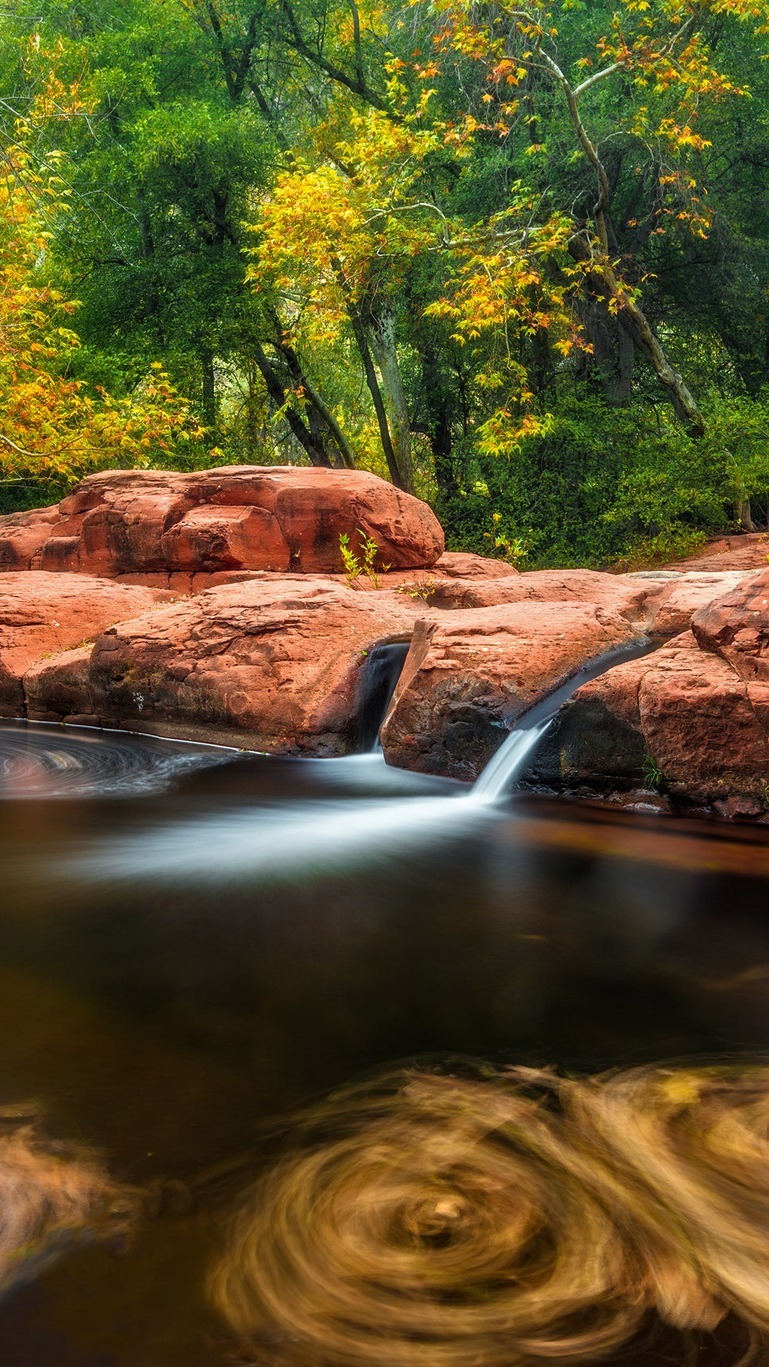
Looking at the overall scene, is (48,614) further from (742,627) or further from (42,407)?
(742,627)

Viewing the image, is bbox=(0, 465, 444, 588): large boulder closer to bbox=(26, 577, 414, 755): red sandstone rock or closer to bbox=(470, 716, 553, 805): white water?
bbox=(26, 577, 414, 755): red sandstone rock

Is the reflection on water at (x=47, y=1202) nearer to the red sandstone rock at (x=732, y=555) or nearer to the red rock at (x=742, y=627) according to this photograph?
the red rock at (x=742, y=627)

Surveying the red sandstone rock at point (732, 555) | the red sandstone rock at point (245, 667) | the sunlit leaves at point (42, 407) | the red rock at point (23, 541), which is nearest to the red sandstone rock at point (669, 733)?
the red sandstone rock at point (245, 667)

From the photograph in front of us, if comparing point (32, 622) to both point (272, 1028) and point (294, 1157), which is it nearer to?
point (272, 1028)

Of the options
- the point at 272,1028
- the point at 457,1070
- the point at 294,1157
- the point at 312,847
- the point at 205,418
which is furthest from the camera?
the point at 205,418

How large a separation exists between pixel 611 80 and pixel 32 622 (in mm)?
14136

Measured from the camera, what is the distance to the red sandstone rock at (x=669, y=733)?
18.9 feet

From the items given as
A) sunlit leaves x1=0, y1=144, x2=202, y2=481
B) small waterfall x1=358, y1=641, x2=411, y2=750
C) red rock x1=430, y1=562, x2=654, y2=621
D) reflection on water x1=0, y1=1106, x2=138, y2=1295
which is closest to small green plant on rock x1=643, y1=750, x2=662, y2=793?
small waterfall x1=358, y1=641, x2=411, y2=750

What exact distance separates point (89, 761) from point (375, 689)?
2446mm

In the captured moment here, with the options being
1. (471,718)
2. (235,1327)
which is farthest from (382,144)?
(235,1327)

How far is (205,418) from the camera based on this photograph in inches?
888

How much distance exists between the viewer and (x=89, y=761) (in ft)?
27.3

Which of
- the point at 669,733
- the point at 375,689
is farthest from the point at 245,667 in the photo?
the point at 669,733

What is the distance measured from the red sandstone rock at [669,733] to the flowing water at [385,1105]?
487 millimetres
